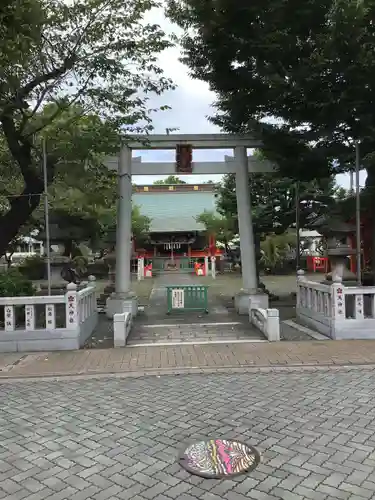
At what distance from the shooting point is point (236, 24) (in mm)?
9469

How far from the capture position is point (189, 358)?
25.1ft

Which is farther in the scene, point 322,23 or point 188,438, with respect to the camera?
point 322,23

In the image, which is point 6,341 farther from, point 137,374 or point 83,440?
point 83,440

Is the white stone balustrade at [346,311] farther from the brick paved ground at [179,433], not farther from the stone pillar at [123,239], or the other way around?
the stone pillar at [123,239]

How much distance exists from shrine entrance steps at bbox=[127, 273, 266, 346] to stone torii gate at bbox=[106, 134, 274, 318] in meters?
0.70

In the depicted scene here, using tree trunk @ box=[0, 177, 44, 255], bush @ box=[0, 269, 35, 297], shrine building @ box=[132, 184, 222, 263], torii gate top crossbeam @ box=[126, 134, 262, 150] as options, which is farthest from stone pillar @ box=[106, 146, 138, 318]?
shrine building @ box=[132, 184, 222, 263]

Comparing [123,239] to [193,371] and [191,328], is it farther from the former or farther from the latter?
[193,371]

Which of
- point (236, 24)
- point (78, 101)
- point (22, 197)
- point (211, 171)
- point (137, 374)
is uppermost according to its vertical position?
point (236, 24)

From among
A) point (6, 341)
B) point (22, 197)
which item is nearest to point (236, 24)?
point (22, 197)

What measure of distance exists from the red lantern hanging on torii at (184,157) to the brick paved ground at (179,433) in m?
7.11

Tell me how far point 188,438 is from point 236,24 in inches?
340

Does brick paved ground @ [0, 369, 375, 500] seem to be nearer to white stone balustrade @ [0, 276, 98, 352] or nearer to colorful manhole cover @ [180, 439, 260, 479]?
colorful manhole cover @ [180, 439, 260, 479]

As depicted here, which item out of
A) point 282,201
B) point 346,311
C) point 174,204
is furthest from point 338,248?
point 174,204

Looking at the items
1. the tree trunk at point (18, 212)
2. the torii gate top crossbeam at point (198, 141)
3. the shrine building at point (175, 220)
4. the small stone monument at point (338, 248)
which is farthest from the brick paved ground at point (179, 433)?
the shrine building at point (175, 220)
